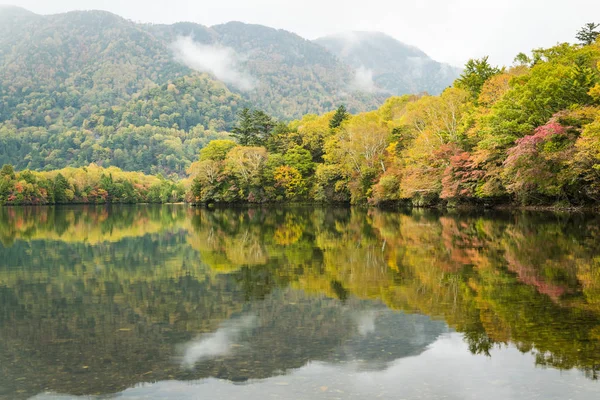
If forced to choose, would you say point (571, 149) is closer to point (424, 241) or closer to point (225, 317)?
point (424, 241)

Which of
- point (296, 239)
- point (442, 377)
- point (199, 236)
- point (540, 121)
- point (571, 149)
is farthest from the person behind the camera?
point (540, 121)

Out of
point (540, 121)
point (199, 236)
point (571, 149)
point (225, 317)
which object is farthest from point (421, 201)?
point (225, 317)

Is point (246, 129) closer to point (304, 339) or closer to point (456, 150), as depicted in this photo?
point (456, 150)

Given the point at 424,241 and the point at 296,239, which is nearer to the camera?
the point at 424,241

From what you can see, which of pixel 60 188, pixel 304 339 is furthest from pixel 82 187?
pixel 304 339

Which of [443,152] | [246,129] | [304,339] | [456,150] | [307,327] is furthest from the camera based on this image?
[246,129]

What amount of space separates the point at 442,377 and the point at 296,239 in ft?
52.5

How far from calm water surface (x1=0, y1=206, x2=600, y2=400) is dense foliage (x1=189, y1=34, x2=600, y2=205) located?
67.0 feet

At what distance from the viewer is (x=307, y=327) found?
8.07 metres

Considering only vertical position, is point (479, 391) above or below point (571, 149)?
below

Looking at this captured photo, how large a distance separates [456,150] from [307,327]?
138 feet

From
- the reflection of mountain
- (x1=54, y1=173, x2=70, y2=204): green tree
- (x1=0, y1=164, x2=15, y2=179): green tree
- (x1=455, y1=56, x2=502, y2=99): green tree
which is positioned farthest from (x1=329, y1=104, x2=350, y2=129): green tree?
(x1=0, y1=164, x2=15, y2=179): green tree

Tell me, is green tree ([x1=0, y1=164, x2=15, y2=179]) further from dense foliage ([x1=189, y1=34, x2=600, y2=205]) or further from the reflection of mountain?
the reflection of mountain

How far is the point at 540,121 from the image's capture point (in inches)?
1405
